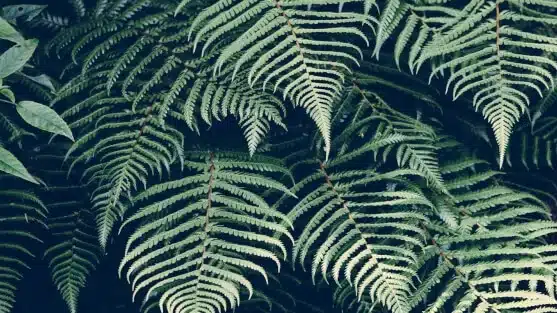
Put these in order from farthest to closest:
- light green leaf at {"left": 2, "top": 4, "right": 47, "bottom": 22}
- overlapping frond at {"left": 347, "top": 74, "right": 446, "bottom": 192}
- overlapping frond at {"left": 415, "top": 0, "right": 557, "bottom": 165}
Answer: light green leaf at {"left": 2, "top": 4, "right": 47, "bottom": 22}, overlapping frond at {"left": 347, "top": 74, "right": 446, "bottom": 192}, overlapping frond at {"left": 415, "top": 0, "right": 557, "bottom": 165}

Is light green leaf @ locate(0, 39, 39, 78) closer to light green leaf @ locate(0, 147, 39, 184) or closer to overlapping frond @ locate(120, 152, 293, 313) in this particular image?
light green leaf @ locate(0, 147, 39, 184)

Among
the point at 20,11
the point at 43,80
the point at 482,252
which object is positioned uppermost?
the point at 482,252

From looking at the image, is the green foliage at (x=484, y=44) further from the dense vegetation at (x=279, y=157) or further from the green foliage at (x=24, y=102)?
the green foliage at (x=24, y=102)

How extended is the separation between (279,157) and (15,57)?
657 mm

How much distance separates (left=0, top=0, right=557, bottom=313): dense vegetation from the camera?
147 cm

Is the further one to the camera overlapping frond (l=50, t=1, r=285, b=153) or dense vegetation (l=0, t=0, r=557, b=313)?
overlapping frond (l=50, t=1, r=285, b=153)

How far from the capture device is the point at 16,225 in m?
1.64

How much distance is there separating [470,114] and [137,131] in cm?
86

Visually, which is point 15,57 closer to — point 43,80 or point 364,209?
point 43,80

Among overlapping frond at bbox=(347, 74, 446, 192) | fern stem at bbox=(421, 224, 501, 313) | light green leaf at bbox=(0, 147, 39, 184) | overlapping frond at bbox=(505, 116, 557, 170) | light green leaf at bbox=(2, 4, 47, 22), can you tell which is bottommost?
light green leaf at bbox=(0, 147, 39, 184)

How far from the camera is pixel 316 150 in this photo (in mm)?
1685

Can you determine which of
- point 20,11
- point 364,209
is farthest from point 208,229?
point 20,11

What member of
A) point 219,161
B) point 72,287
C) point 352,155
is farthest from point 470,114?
point 72,287

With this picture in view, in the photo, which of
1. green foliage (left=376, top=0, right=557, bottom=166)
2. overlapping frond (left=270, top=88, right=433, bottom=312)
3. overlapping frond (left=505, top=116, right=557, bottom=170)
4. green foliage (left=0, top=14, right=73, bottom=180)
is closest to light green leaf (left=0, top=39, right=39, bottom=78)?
green foliage (left=0, top=14, right=73, bottom=180)
